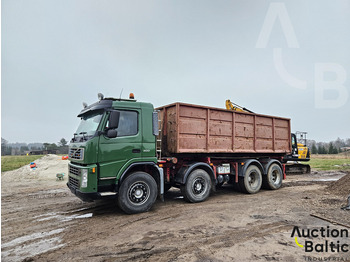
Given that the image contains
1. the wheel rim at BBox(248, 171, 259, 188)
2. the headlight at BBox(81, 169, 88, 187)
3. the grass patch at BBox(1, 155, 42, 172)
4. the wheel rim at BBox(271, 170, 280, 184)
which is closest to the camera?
the headlight at BBox(81, 169, 88, 187)

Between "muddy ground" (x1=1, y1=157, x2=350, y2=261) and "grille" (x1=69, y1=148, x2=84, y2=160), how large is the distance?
1.54 meters

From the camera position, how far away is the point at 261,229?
4.74 m

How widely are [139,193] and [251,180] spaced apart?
16.4ft

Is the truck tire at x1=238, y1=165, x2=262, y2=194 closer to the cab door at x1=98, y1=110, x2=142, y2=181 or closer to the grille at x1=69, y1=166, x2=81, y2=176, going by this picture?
the cab door at x1=98, y1=110, x2=142, y2=181

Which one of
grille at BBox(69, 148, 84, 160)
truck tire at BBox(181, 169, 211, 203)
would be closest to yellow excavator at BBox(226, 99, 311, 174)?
A: truck tire at BBox(181, 169, 211, 203)

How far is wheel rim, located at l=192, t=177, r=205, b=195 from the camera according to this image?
7070 millimetres

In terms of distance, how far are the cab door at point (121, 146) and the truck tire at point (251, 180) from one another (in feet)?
14.8

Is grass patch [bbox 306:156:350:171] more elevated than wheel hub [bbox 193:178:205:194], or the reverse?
wheel hub [bbox 193:178:205:194]

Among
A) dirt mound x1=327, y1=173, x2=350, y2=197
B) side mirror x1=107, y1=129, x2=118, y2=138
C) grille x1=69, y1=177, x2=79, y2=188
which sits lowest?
dirt mound x1=327, y1=173, x2=350, y2=197

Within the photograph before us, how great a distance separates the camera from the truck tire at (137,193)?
5.69 m

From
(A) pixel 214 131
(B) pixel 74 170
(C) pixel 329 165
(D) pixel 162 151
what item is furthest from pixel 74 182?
(C) pixel 329 165

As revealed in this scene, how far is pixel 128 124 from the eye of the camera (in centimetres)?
598

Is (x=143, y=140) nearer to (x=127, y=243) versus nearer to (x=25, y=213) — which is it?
(x=127, y=243)

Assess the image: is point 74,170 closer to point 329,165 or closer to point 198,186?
point 198,186
